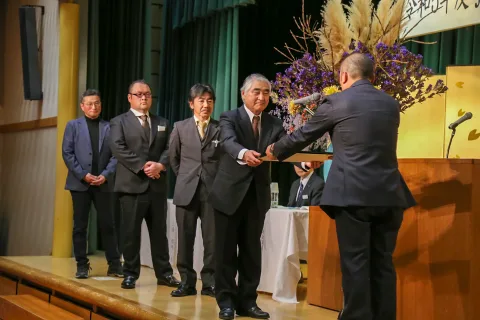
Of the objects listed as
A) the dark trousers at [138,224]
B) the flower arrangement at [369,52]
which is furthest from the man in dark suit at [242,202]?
the dark trousers at [138,224]

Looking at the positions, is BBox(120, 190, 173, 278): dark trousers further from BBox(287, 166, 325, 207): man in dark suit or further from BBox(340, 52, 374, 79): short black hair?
BBox(340, 52, 374, 79): short black hair

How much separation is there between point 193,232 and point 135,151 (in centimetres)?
71

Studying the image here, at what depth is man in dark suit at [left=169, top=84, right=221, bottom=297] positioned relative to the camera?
473 centimetres

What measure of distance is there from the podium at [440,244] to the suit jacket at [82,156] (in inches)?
103

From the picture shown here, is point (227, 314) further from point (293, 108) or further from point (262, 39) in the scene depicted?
point (262, 39)

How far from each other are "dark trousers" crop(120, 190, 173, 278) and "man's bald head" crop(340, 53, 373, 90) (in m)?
2.18

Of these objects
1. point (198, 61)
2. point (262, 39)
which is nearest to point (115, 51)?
point (198, 61)

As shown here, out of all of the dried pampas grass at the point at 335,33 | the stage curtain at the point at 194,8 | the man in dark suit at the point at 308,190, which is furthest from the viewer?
the stage curtain at the point at 194,8

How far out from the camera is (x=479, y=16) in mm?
4578

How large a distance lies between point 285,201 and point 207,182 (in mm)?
2575

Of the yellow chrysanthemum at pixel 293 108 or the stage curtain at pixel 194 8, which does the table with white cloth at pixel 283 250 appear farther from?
the stage curtain at pixel 194 8

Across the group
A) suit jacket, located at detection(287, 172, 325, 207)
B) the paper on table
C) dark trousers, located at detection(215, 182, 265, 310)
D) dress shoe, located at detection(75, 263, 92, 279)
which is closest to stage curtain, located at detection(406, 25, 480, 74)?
suit jacket, located at detection(287, 172, 325, 207)

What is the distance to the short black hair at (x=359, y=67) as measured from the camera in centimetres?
315

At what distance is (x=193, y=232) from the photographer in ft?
15.8
